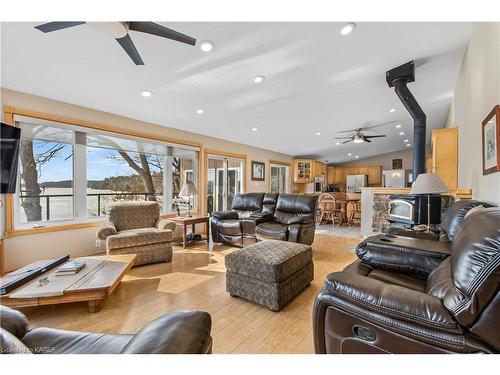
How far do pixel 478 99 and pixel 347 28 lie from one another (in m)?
1.60

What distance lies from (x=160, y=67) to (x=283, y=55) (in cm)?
140

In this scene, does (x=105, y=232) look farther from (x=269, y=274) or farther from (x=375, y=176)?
(x=375, y=176)

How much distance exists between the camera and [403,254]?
5.45 ft

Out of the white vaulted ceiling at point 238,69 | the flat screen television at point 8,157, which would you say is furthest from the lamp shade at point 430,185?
the flat screen television at point 8,157

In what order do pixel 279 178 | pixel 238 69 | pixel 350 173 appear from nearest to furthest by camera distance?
pixel 238 69
pixel 279 178
pixel 350 173

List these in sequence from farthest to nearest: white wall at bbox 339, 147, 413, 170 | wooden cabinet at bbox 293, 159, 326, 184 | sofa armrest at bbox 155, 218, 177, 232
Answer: white wall at bbox 339, 147, 413, 170 → wooden cabinet at bbox 293, 159, 326, 184 → sofa armrest at bbox 155, 218, 177, 232

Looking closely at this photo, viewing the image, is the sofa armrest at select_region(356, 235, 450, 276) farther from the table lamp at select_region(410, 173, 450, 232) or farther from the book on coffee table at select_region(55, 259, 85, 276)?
the book on coffee table at select_region(55, 259, 85, 276)

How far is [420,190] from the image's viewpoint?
8.41ft

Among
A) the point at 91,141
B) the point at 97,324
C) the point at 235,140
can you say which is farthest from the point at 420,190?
the point at 91,141

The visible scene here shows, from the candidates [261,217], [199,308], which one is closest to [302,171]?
[261,217]

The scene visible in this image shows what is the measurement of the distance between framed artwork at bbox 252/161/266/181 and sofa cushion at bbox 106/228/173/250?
3.88m

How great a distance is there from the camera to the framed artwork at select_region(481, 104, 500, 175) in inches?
65.9

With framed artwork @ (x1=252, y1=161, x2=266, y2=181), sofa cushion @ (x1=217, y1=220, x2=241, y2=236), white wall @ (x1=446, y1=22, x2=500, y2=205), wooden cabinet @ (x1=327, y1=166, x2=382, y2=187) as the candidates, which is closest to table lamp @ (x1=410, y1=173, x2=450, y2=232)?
white wall @ (x1=446, y1=22, x2=500, y2=205)
